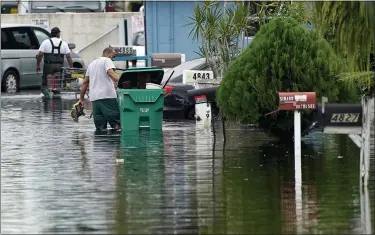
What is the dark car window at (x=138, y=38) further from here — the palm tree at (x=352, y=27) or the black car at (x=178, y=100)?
the palm tree at (x=352, y=27)

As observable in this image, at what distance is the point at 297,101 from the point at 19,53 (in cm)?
1944

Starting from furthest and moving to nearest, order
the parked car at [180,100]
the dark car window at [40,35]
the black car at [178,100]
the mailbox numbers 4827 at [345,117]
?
the dark car window at [40,35] → the parked car at [180,100] → the black car at [178,100] → the mailbox numbers 4827 at [345,117]

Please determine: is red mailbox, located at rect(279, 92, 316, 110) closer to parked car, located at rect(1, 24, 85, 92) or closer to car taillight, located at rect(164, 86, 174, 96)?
car taillight, located at rect(164, 86, 174, 96)

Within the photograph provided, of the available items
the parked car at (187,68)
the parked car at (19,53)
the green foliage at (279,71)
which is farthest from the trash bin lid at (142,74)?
the parked car at (19,53)

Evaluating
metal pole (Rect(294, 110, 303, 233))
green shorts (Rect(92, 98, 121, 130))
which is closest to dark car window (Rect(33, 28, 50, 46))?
green shorts (Rect(92, 98, 121, 130))

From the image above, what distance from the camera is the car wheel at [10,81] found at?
32562 millimetres

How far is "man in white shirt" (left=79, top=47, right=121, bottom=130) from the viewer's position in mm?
20547

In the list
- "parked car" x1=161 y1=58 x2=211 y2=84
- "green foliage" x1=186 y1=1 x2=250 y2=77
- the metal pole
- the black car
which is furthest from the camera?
"parked car" x1=161 y1=58 x2=211 y2=84

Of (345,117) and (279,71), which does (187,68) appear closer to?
(279,71)

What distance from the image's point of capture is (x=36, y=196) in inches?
506

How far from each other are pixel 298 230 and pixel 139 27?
2784 cm

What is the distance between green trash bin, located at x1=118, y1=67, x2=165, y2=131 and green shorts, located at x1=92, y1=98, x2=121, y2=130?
0.18 metres

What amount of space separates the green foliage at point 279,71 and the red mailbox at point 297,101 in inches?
113

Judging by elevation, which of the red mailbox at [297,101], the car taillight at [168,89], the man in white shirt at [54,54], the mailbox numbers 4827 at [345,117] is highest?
the man in white shirt at [54,54]
